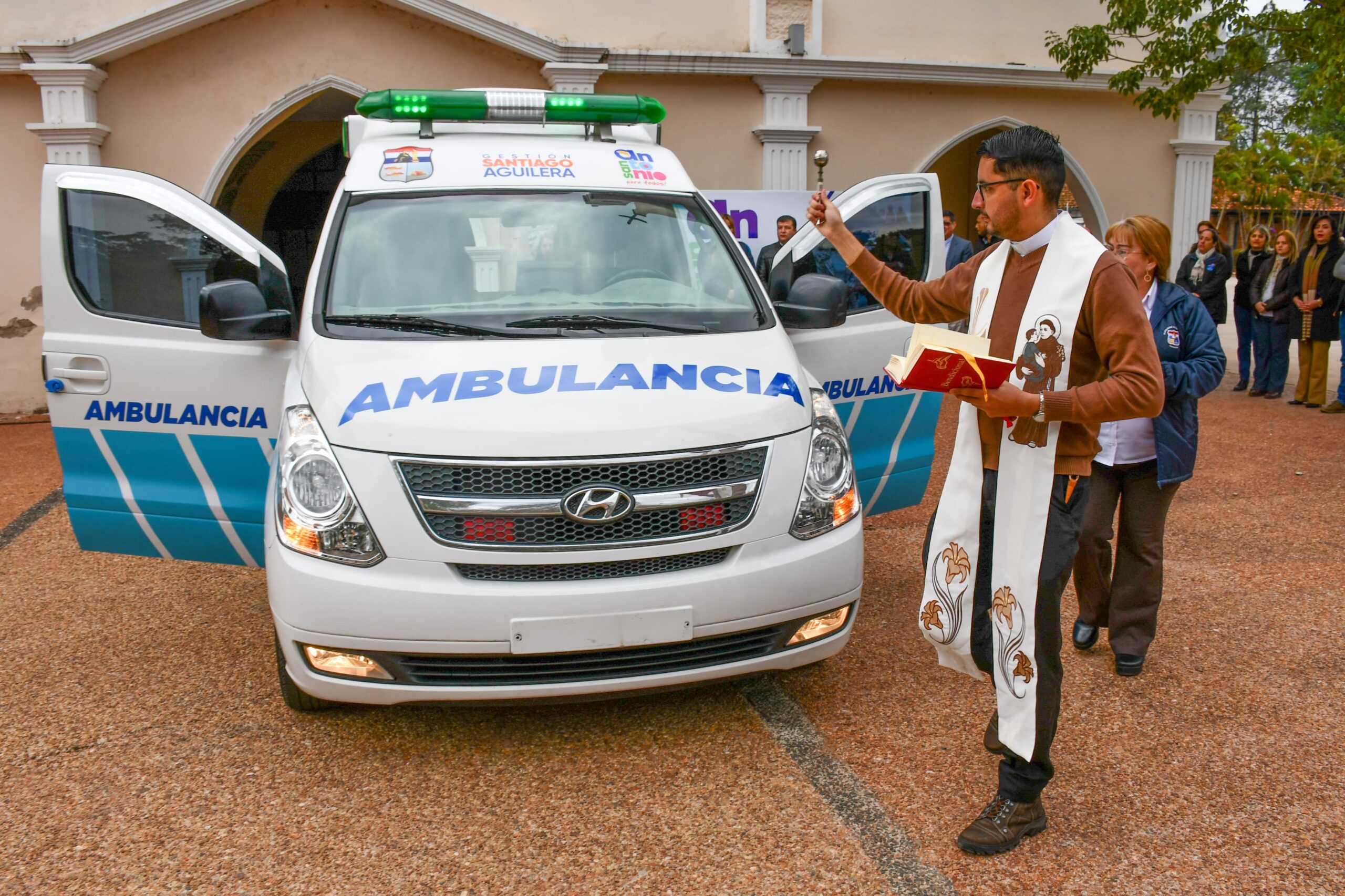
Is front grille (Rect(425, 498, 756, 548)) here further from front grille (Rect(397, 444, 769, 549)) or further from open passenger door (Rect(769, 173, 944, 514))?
open passenger door (Rect(769, 173, 944, 514))

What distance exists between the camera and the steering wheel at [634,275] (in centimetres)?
421

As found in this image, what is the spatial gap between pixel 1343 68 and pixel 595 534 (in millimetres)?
8441

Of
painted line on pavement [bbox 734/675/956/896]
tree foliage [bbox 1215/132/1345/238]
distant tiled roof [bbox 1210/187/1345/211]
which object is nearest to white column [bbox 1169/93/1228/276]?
painted line on pavement [bbox 734/675/956/896]

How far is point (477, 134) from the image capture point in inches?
187

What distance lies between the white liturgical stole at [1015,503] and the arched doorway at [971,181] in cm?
1003

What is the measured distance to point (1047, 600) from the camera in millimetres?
2865

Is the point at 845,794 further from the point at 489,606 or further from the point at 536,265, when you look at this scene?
the point at 536,265

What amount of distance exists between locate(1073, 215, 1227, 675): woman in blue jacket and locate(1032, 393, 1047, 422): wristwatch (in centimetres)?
150

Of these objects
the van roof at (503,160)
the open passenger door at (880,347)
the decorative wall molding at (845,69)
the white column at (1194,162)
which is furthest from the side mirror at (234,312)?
the white column at (1194,162)

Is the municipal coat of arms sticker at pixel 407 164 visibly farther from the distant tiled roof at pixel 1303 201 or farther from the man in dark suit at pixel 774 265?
the distant tiled roof at pixel 1303 201

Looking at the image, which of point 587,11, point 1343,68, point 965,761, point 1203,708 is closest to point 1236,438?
point 1343,68

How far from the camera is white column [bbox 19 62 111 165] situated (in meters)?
10.3

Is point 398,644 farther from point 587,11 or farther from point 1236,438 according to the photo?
point 587,11

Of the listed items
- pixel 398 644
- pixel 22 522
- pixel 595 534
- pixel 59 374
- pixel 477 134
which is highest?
pixel 477 134
